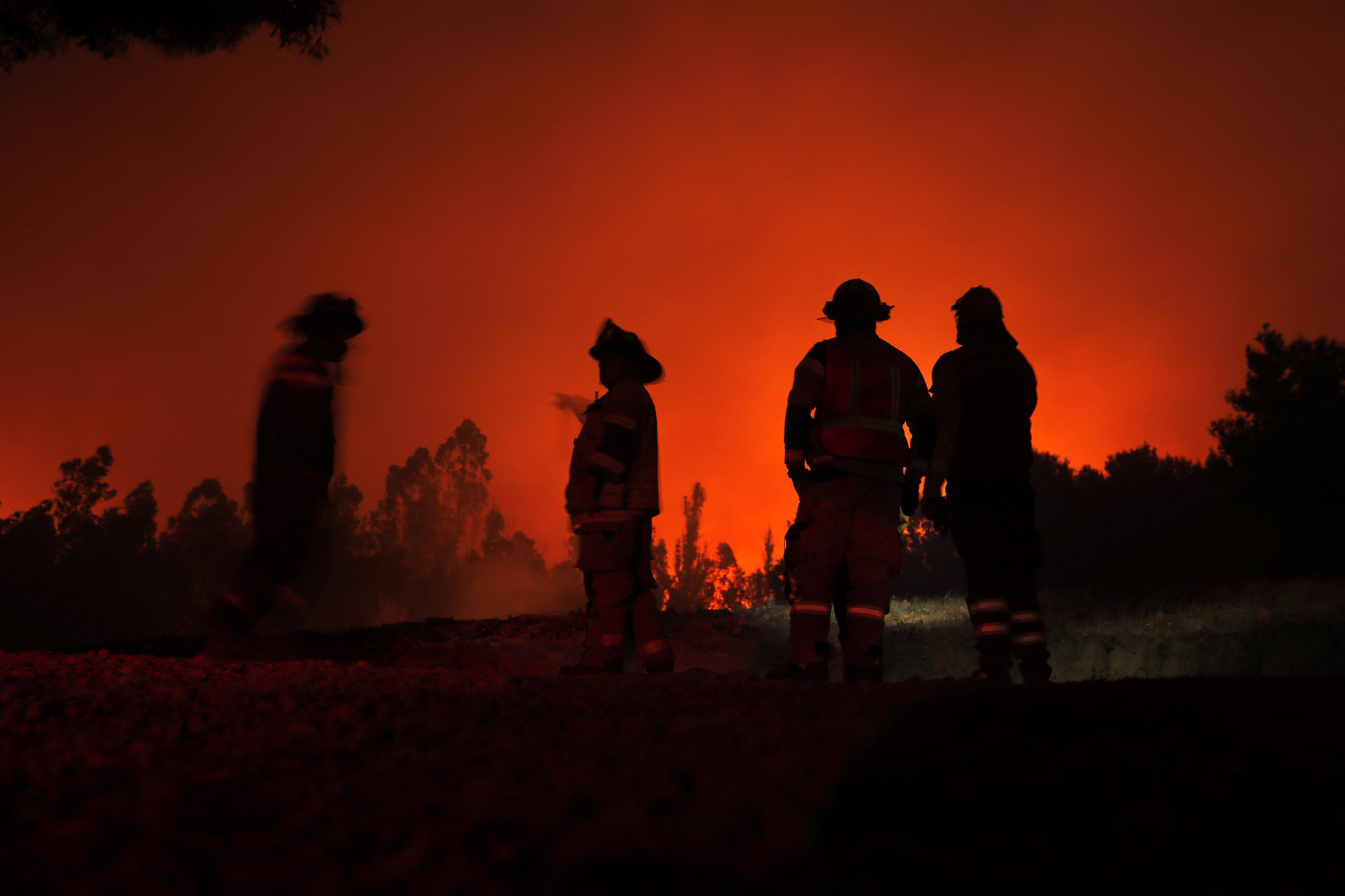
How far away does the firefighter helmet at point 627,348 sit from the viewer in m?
6.02

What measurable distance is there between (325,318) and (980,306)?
454 cm

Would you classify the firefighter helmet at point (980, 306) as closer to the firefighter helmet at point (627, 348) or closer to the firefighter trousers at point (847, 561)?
the firefighter trousers at point (847, 561)

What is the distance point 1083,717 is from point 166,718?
2829 millimetres

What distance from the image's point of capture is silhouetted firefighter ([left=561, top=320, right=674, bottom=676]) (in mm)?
5477

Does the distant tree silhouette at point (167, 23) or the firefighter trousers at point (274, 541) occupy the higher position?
the distant tree silhouette at point (167, 23)

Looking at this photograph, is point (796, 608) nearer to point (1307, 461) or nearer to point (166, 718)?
point (166, 718)

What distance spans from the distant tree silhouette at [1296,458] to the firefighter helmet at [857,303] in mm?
25282

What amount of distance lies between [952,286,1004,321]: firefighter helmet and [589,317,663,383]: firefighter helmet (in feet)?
7.61

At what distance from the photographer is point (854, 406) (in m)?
4.64

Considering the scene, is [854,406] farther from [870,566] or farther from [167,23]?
[167,23]

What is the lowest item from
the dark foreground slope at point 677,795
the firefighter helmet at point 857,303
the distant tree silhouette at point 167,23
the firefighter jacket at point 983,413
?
the dark foreground slope at point 677,795

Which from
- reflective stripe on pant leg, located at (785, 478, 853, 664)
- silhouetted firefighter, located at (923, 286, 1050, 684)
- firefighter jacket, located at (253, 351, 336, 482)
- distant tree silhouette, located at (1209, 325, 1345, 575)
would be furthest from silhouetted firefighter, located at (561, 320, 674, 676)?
distant tree silhouette, located at (1209, 325, 1345, 575)

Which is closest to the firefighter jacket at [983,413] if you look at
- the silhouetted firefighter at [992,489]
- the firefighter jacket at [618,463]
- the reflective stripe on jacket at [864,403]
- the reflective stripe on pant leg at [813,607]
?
the silhouetted firefighter at [992,489]

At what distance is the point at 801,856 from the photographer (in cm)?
120
